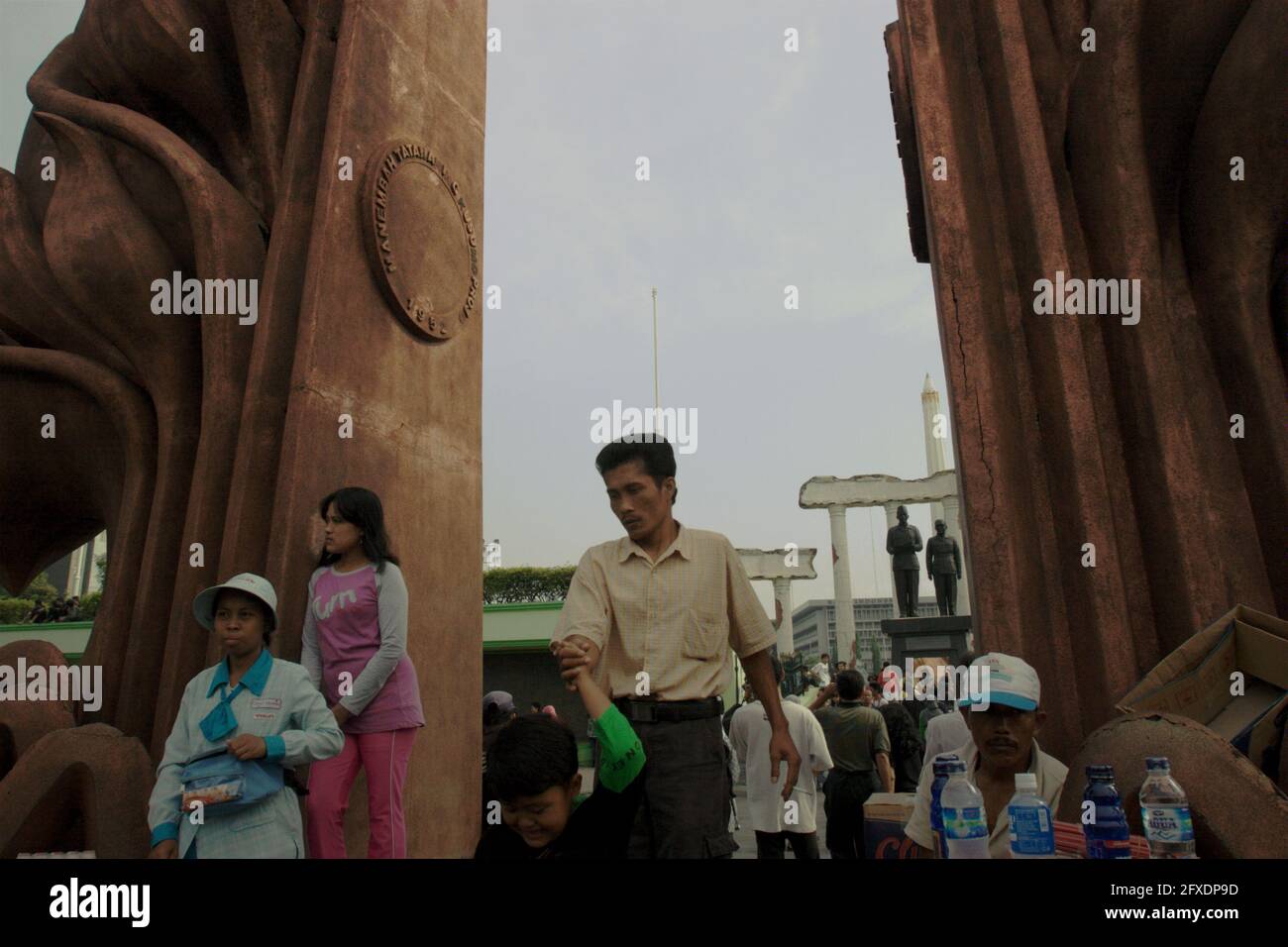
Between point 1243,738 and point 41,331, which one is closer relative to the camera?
point 1243,738

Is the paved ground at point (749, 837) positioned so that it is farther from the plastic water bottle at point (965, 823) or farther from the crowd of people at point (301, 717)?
the plastic water bottle at point (965, 823)

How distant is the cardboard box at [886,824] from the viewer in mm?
2857

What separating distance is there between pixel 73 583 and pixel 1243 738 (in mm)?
39612

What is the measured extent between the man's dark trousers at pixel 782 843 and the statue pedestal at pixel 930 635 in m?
6.34

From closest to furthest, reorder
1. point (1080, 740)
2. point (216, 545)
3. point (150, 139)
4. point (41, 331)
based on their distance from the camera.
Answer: point (1080, 740)
point (216, 545)
point (150, 139)
point (41, 331)

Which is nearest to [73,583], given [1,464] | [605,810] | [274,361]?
[1,464]

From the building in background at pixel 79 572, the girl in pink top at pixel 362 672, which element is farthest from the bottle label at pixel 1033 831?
the building in background at pixel 79 572

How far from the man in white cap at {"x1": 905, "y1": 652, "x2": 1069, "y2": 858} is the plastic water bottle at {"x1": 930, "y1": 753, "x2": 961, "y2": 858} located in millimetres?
53

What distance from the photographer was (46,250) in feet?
15.6

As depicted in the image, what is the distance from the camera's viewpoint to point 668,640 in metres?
2.74

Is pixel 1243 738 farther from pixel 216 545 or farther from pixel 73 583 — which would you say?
pixel 73 583

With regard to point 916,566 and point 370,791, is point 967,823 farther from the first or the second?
point 916,566

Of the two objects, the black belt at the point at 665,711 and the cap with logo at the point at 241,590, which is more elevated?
the cap with logo at the point at 241,590

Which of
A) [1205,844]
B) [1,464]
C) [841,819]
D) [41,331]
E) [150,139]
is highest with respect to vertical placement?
[150,139]
